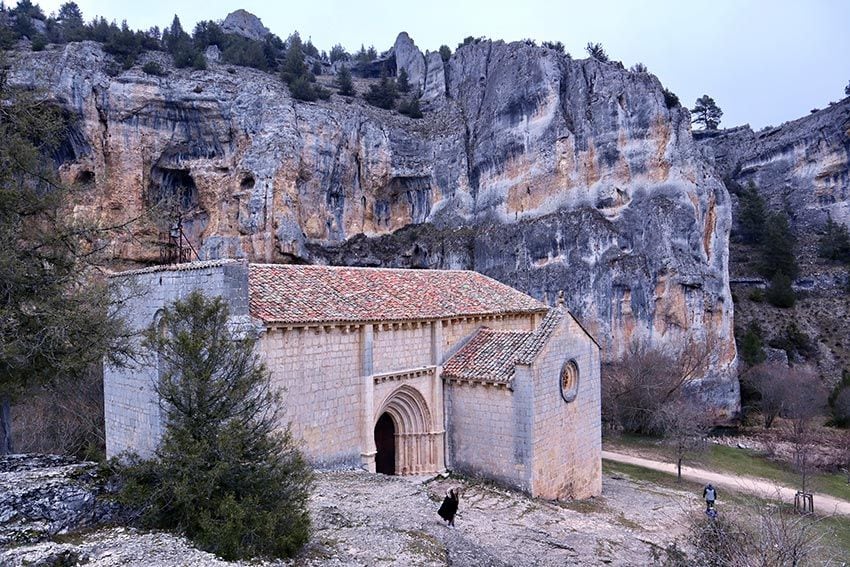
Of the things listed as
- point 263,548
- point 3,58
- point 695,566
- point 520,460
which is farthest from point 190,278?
point 695,566

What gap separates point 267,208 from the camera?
4112cm

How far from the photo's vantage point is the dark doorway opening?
17375 millimetres

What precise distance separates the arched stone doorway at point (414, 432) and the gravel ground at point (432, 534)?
1.02m

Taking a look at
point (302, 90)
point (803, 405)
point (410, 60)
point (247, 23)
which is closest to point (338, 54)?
point (247, 23)

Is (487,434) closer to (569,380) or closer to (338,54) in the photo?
(569,380)

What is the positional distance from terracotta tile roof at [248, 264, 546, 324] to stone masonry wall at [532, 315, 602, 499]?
10.9ft

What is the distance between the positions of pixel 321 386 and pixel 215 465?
697 cm

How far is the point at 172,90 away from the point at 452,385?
36.1 m

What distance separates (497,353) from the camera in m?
17.1

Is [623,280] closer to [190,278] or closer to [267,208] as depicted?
[267,208]

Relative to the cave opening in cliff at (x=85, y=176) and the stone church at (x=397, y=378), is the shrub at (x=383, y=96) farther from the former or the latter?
the stone church at (x=397, y=378)

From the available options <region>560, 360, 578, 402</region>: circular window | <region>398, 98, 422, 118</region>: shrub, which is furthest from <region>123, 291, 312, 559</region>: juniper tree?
<region>398, 98, 422, 118</region>: shrub

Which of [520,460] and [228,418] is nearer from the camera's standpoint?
[228,418]

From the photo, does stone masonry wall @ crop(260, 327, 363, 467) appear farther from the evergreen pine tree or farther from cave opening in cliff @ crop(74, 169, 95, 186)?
the evergreen pine tree
